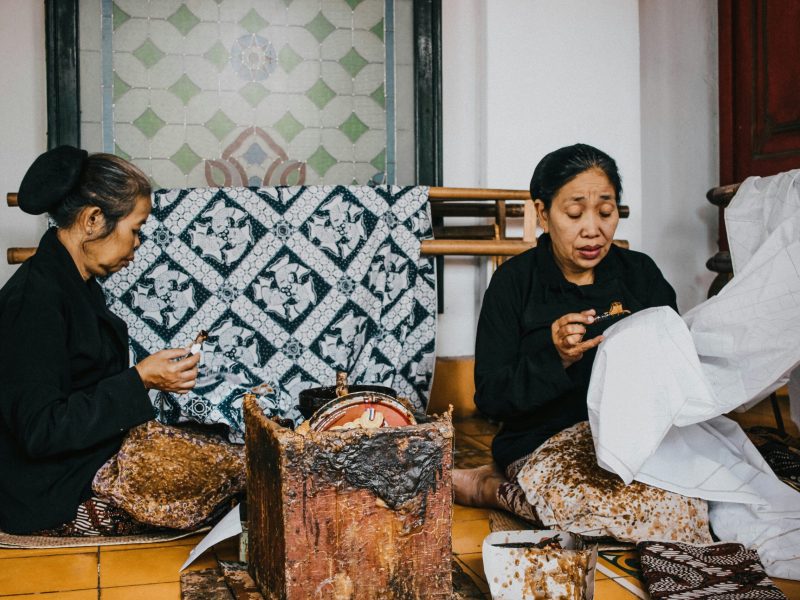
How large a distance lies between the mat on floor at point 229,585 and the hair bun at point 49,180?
98cm

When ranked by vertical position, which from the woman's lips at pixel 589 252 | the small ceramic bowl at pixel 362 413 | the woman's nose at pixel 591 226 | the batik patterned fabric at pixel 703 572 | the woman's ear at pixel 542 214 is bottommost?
the batik patterned fabric at pixel 703 572

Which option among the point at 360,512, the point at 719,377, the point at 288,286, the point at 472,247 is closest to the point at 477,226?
the point at 472,247

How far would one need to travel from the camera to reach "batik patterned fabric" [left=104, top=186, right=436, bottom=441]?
306 cm

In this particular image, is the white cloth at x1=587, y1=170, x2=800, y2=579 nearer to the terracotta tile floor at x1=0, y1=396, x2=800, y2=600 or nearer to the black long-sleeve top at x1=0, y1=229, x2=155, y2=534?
the terracotta tile floor at x1=0, y1=396, x2=800, y2=600

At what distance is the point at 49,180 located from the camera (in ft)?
6.70

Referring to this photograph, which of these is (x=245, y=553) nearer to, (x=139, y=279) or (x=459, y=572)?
(x=459, y=572)

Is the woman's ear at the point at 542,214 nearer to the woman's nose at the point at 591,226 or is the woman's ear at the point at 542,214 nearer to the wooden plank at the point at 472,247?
the woman's nose at the point at 591,226

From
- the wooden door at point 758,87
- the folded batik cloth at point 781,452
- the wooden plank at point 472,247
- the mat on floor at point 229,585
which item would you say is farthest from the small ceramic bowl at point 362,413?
the wooden door at point 758,87

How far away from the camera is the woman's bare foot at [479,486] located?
7.98 ft

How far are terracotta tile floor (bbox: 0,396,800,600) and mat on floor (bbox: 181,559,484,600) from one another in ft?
0.14

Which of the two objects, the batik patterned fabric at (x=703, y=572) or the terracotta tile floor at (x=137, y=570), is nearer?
the batik patterned fabric at (x=703, y=572)

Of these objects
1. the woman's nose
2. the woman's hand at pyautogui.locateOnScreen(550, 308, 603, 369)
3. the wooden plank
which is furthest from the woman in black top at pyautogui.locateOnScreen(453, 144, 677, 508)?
the wooden plank

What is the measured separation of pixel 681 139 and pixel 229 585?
2967 millimetres

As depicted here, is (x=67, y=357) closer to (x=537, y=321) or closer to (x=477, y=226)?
(x=537, y=321)
